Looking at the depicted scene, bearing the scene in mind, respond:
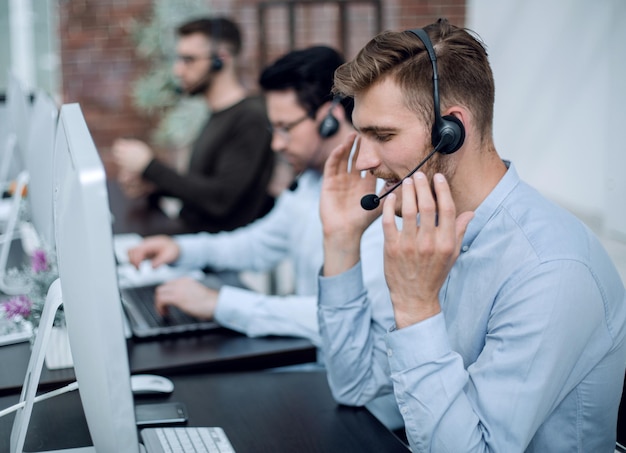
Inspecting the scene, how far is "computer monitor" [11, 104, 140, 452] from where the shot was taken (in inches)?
28.3

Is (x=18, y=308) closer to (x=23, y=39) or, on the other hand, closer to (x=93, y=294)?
(x=93, y=294)

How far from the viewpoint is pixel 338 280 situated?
4.51 ft

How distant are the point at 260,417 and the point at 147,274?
0.92 meters

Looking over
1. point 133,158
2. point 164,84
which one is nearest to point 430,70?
point 133,158

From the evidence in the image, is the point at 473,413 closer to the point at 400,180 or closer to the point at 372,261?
the point at 400,180

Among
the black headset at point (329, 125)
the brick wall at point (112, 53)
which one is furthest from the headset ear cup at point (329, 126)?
the brick wall at point (112, 53)

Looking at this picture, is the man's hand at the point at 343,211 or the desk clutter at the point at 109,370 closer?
the desk clutter at the point at 109,370

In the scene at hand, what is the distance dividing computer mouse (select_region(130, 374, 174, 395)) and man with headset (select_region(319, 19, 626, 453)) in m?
0.46

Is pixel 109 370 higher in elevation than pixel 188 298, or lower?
higher

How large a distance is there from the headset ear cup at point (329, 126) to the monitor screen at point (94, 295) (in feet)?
3.42

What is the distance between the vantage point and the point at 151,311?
1.76 meters

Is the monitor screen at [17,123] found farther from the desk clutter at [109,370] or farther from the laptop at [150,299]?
the laptop at [150,299]

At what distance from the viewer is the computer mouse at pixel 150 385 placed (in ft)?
4.48

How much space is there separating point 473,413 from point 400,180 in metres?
0.36
